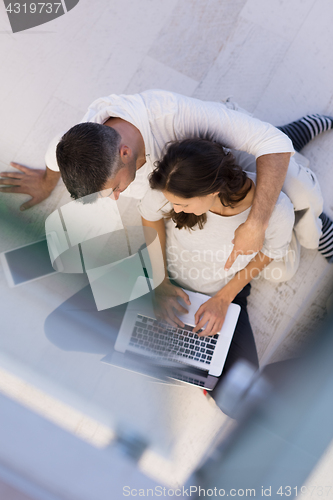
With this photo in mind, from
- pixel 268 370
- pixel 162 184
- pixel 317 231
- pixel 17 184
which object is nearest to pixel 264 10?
pixel 317 231

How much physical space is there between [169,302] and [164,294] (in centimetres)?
4

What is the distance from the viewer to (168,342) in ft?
3.40

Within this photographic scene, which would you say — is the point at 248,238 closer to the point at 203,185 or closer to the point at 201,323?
the point at 203,185

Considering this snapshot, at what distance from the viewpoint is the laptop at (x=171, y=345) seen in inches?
39.6

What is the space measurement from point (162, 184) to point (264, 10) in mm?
1041

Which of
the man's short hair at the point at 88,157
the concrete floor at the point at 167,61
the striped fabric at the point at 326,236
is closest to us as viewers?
the man's short hair at the point at 88,157

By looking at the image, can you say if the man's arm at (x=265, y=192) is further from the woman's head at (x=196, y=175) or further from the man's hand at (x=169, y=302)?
the man's hand at (x=169, y=302)

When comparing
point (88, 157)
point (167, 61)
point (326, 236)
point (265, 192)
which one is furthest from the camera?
point (167, 61)

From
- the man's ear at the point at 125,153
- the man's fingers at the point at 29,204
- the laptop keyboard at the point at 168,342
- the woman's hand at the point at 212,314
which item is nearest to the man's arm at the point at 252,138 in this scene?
the man's ear at the point at 125,153

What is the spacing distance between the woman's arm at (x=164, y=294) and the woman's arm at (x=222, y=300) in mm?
59

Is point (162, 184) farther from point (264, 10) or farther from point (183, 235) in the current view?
point (264, 10)

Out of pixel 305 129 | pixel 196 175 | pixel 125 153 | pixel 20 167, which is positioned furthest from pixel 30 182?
pixel 305 129

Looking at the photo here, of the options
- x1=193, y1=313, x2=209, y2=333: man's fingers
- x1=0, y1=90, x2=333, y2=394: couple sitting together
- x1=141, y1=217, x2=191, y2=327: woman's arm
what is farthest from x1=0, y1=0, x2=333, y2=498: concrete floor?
x1=193, y1=313, x2=209, y2=333: man's fingers

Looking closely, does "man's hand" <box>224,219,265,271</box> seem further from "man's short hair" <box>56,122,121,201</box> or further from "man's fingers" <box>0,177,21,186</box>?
"man's fingers" <box>0,177,21,186</box>
